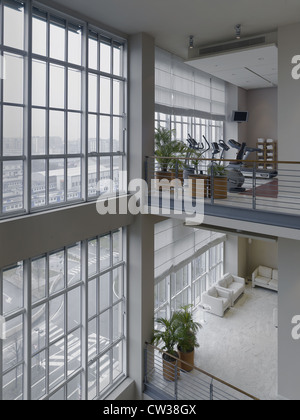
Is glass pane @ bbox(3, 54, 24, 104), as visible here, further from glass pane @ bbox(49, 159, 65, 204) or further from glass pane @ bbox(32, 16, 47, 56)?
glass pane @ bbox(49, 159, 65, 204)

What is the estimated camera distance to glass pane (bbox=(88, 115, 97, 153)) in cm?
688

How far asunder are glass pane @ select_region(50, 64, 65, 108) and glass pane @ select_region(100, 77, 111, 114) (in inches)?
40.6

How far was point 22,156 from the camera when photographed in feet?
18.5

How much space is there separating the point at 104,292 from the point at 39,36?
5131 mm

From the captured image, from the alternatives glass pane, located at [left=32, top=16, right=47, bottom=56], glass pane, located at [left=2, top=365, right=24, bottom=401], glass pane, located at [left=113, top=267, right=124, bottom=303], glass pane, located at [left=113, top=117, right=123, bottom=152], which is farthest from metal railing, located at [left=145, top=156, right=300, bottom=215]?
glass pane, located at [left=2, top=365, right=24, bottom=401]

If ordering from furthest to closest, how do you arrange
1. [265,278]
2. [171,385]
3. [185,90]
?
[265,278], [185,90], [171,385]

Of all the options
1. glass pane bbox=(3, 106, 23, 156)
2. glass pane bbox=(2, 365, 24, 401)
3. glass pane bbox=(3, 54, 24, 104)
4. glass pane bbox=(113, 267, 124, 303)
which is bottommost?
glass pane bbox=(2, 365, 24, 401)

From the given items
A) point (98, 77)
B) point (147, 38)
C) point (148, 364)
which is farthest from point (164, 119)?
point (148, 364)

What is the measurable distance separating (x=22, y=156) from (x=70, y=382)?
14.7 ft

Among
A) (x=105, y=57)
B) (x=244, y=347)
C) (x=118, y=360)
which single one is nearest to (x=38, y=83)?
(x=105, y=57)

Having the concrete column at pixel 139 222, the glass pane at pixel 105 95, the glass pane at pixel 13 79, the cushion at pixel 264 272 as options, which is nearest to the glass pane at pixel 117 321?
the concrete column at pixel 139 222

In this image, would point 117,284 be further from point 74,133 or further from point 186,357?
point 74,133

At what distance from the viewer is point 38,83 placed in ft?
19.0

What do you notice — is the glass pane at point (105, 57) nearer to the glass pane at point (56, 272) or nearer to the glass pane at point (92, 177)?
the glass pane at point (92, 177)
